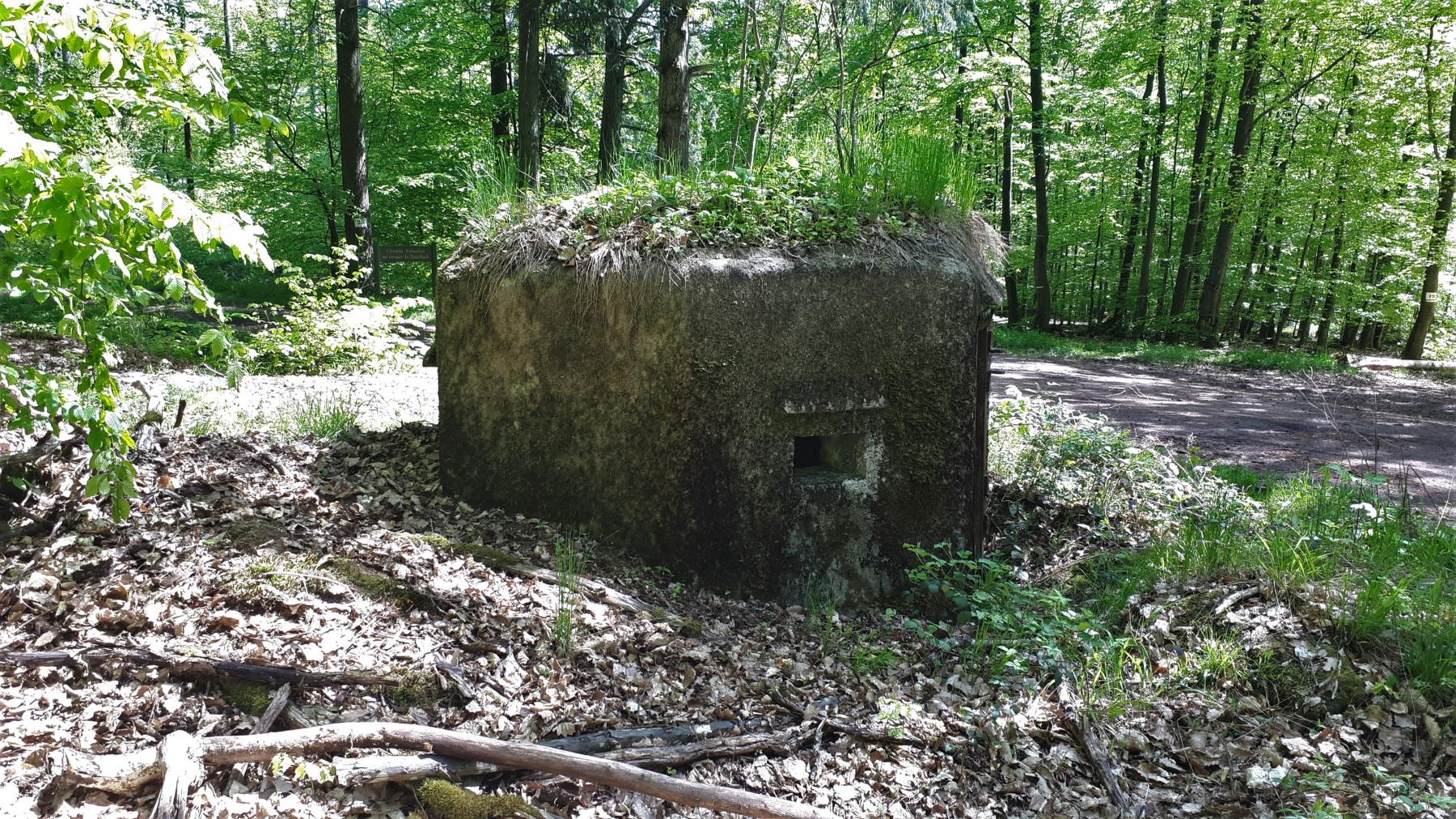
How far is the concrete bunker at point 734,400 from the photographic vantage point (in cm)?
418

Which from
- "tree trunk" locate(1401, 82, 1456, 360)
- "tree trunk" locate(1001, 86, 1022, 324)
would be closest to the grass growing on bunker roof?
"tree trunk" locate(1401, 82, 1456, 360)

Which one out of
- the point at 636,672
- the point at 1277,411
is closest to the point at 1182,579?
the point at 636,672

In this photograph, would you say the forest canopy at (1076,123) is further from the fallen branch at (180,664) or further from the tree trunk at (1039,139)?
the fallen branch at (180,664)

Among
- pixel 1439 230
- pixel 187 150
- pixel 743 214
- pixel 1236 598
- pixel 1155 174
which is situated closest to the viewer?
pixel 1236 598

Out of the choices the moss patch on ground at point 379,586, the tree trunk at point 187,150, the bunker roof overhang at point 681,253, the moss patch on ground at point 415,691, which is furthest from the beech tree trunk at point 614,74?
the moss patch on ground at point 415,691

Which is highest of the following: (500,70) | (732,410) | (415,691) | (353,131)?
(500,70)

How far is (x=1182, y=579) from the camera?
4035 mm

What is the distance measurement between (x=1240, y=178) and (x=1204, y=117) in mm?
1659

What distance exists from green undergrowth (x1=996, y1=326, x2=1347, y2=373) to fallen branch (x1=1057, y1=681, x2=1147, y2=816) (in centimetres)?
1115

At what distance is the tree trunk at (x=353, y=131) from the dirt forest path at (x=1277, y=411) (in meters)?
8.71

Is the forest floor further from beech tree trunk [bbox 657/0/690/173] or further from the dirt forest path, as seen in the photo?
beech tree trunk [bbox 657/0/690/173]

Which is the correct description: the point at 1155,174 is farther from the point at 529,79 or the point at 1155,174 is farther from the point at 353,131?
the point at 353,131

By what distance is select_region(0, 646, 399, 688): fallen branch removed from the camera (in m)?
2.56

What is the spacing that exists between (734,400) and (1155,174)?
16741mm
